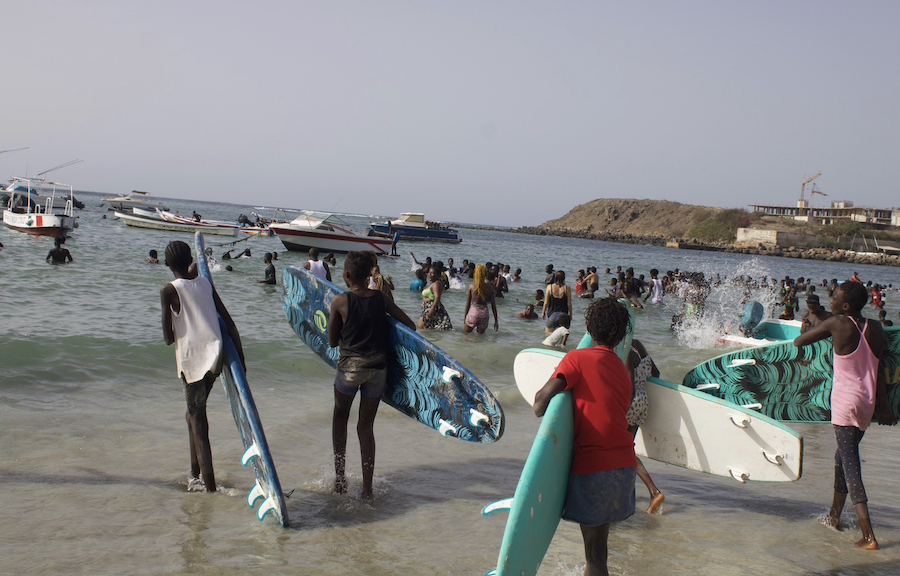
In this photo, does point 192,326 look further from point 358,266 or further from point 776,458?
point 776,458

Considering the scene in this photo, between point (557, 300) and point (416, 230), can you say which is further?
point (416, 230)

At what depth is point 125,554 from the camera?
3.48 metres

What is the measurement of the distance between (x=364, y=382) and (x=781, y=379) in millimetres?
2913

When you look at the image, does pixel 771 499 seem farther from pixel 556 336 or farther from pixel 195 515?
pixel 556 336

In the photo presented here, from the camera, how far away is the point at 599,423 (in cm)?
267

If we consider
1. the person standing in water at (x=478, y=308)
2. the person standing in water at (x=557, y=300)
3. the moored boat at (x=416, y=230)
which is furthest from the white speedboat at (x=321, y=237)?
the person standing in water at (x=557, y=300)

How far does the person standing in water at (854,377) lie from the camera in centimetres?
374

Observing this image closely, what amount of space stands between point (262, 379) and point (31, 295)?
22.9 feet

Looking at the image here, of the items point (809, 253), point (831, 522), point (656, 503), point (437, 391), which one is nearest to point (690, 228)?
point (809, 253)

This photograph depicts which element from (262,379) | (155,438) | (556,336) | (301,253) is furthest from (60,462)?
(301,253)

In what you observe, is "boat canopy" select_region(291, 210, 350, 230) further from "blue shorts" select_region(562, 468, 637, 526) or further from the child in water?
"blue shorts" select_region(562, 468, 637, 526)

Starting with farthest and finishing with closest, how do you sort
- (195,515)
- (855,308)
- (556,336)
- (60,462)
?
(556,336)
(60,462)
(195,515)
(855,308)

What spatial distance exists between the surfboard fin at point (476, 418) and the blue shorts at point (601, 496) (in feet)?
3.67

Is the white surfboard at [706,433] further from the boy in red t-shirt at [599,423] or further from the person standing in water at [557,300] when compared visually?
the person standing in water at [557,300]
